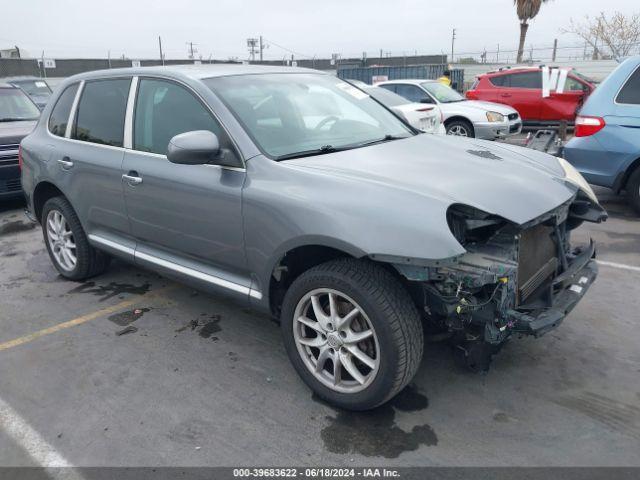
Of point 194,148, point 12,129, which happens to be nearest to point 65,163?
point 194,148

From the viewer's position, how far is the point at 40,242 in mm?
6223

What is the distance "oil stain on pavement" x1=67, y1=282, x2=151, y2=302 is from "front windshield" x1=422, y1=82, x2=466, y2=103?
9558 mm

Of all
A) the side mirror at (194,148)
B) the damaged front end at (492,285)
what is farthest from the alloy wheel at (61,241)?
the damaged front end at (492,285)

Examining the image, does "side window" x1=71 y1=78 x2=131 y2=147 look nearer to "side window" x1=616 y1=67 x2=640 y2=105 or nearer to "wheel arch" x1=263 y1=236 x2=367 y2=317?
"wheel arch" x1=263 y1=236 x2=367 y2=317

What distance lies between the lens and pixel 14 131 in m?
7.61

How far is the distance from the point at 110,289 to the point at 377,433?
298 cm

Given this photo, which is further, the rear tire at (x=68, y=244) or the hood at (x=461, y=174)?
the rear tire at (x=68, y=244)

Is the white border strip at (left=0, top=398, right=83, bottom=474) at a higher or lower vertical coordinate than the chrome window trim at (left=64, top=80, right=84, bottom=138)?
lower

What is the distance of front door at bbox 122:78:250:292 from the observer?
316 centimetres

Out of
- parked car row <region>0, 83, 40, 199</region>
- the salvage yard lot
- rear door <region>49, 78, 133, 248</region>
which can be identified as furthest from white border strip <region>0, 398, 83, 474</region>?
parked car row <region>0, 83, 40, 199</region>

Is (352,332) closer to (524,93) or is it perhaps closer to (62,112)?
(62,112)

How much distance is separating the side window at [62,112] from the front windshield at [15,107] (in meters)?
4.47

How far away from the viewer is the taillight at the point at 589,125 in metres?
6.11

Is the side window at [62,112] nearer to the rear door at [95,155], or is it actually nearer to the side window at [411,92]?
the rear door at [95,155]
